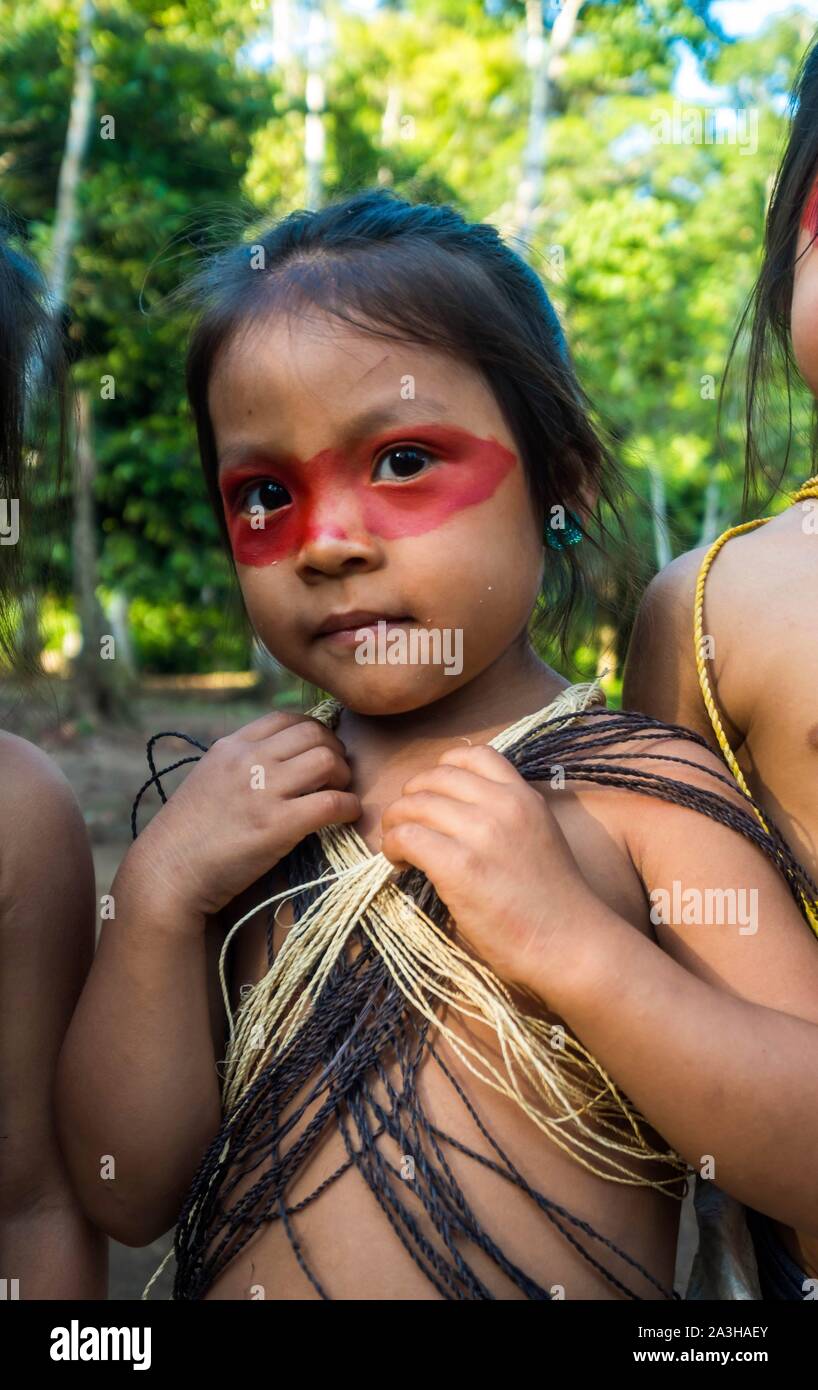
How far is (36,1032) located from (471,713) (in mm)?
801

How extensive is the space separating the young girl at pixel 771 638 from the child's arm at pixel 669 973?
205 millimetres

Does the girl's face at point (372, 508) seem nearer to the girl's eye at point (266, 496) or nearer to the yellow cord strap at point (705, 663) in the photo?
the girl's eye at point (266, 496)

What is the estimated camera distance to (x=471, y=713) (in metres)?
1.78

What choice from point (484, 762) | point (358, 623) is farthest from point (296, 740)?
point (484, 762)

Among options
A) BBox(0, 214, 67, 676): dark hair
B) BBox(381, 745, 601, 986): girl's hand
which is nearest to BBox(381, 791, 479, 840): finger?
BBox(381, 745, 601, 986): girl's hand

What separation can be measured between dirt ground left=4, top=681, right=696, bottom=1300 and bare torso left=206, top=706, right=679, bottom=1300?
1083 mm

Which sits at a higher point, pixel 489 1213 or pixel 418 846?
pixel 418 846

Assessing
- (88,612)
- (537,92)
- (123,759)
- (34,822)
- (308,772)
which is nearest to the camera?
(308,772)

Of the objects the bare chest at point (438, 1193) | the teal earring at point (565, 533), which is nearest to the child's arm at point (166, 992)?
the bare chest at point (438, 1193)

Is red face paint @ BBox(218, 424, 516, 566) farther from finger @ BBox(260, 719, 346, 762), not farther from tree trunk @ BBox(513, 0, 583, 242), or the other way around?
tree trunk @ BBox(513, 0, 583, 242)

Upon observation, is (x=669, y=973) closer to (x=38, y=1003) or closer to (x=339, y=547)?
(x=339, y=547)

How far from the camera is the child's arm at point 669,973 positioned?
53.6 inches

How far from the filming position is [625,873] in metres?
1.57

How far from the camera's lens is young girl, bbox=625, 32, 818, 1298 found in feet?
5.69
